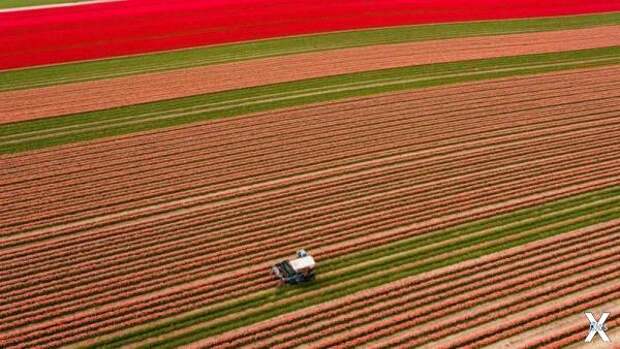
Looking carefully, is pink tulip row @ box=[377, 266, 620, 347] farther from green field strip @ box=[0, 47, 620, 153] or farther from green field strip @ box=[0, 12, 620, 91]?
green field strip @ box=[0, 12, 620, 91]

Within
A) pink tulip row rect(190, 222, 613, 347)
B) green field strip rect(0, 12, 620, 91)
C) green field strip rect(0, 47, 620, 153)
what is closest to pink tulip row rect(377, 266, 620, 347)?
pink tulip row rect(190, 222, 613, 347)

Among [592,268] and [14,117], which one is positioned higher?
[14,117]

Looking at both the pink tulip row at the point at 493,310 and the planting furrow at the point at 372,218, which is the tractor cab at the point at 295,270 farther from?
the pink tulip row at the point at 493,310

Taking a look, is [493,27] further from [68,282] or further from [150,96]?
[68,282]

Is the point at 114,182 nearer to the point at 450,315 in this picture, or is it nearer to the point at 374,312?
the point at 374,312

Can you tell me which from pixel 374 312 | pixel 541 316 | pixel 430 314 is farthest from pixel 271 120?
pixel 541 316

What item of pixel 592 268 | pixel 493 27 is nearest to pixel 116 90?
pixel 592 268
